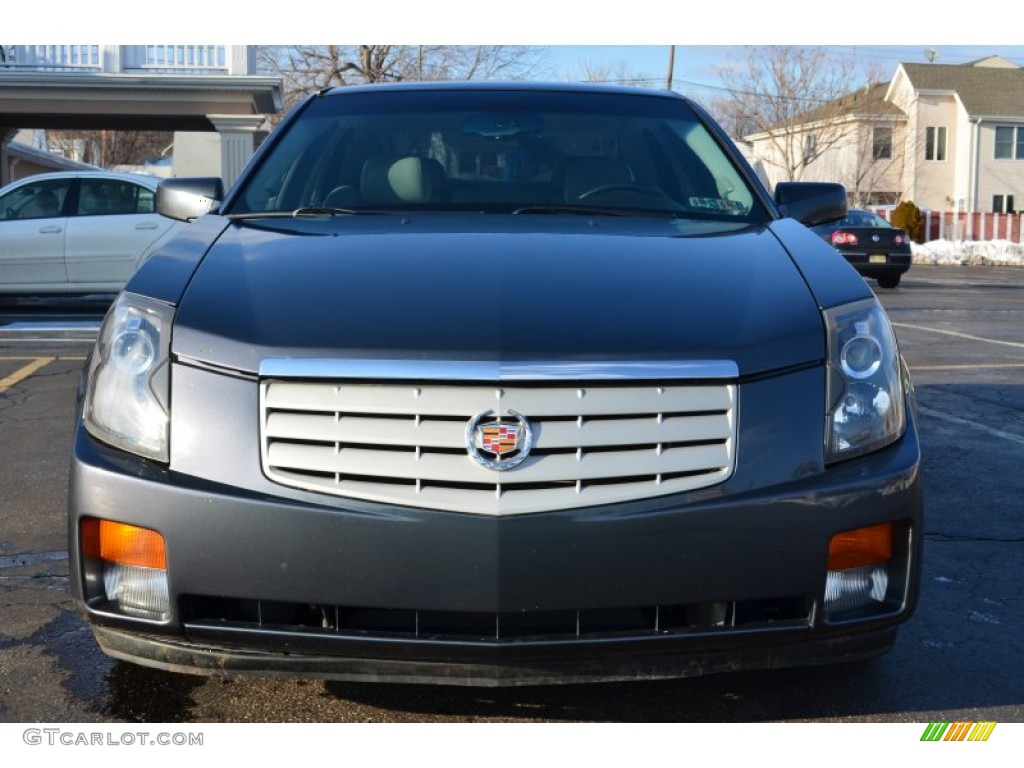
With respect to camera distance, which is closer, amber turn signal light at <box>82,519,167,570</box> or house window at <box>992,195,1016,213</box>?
amber turn signal light at <box>82,519,167,570</box>

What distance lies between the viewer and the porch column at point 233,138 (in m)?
18.2

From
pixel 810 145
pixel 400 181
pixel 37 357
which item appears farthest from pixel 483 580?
pixel 810 145

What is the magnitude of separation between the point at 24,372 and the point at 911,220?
38.4 meters

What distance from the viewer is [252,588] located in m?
2.55

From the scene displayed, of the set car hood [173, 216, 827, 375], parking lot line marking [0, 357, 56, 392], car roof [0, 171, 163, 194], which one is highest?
car roof [0, 171, 163, 194]

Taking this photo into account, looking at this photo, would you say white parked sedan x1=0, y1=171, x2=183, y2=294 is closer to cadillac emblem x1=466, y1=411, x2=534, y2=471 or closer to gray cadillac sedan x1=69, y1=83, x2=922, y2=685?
gray cadillac sedan x1=69, y1=83, x2=922, y2=685

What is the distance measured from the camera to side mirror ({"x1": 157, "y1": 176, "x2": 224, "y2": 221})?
439 centimetres

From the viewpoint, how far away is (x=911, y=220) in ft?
141

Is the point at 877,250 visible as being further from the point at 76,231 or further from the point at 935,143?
the point at 935,143
